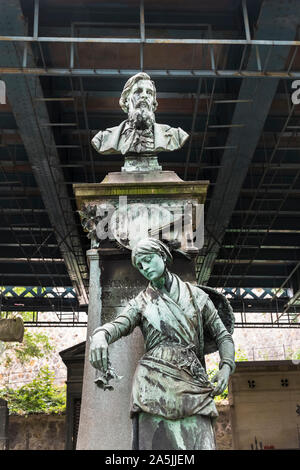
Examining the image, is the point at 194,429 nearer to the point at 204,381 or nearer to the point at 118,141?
the point at 204,381

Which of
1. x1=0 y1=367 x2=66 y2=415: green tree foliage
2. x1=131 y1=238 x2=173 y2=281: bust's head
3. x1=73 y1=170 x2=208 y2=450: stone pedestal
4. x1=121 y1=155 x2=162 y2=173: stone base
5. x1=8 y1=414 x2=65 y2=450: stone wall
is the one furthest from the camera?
x1=0 y1=367 x2=66 y2=415: green tree foliage

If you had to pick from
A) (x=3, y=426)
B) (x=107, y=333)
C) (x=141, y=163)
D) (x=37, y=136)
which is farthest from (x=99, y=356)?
(x=3, y=426)

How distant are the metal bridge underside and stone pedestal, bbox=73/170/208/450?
15.5 feet

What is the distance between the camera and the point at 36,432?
21.9 metres

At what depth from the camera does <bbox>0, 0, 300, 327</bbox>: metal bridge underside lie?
9.48 meters

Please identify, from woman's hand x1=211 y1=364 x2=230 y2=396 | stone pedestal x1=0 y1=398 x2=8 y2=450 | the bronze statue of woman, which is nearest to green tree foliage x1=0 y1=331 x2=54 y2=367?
stone pedestal x1=0 y1=398 x2=8 y2=450

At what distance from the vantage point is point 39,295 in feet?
76.8

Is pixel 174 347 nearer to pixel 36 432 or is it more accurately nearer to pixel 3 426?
pixel 3 426

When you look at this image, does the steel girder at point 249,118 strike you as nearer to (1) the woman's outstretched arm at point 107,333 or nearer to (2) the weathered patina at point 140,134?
(2) the weathered patina at point 140,134

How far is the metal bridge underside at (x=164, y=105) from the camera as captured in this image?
9.48m

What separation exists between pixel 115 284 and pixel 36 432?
19.0 m

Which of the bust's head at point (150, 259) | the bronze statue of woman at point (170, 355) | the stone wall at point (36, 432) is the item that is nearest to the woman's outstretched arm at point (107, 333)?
the bronze statue of woman at point (170, 355)

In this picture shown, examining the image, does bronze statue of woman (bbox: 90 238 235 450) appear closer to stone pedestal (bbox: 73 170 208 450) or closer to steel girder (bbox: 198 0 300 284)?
stone pedestal (bbox: 73 170 208 450)
